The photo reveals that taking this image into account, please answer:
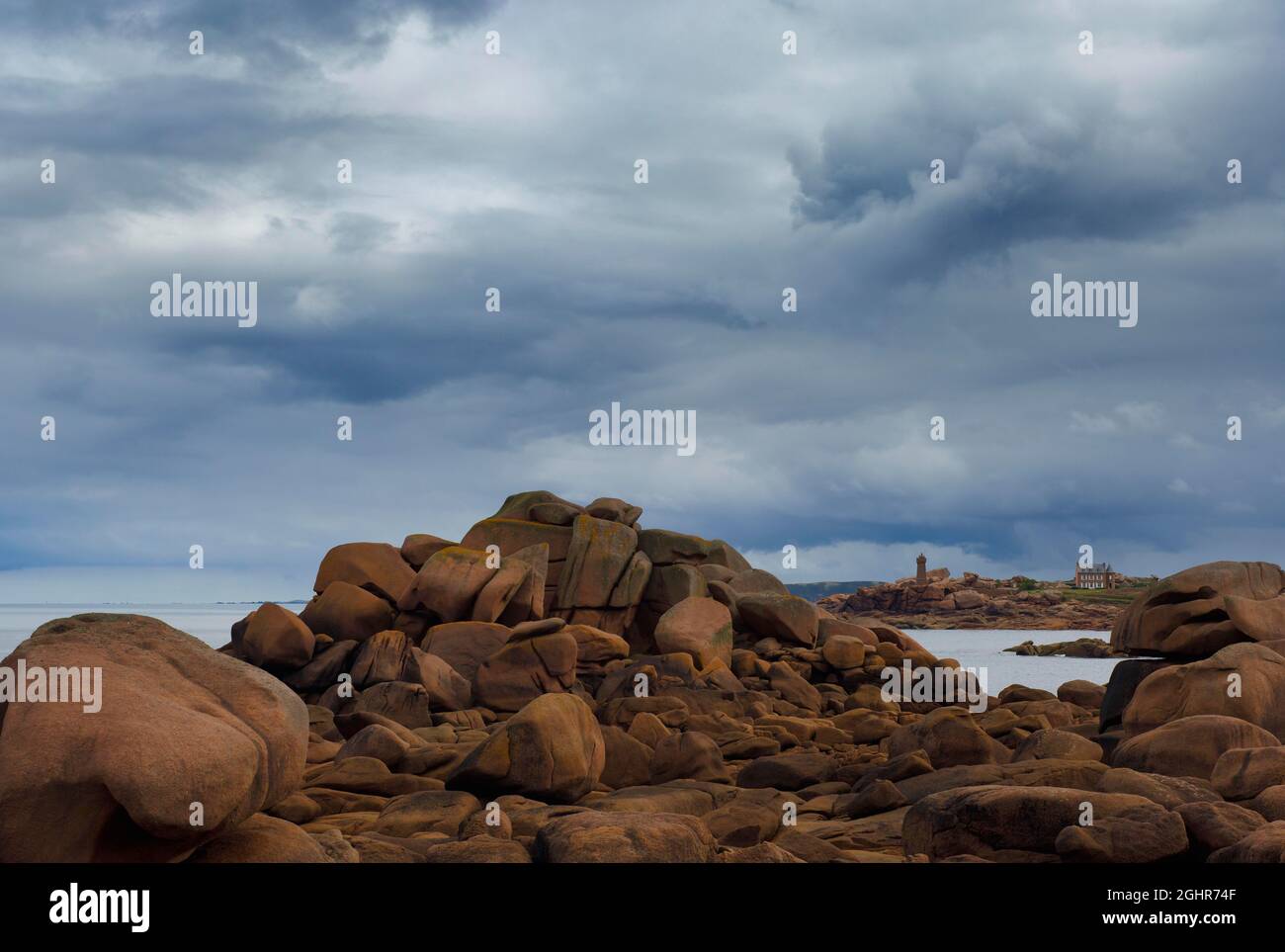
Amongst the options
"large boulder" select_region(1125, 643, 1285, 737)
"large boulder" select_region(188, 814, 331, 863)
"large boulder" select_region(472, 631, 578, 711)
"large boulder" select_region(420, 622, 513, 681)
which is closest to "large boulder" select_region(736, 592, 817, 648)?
"large boulder" select_region(420, 622, 513, 681)

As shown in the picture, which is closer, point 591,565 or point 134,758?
point 134,758

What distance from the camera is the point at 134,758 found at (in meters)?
9.01

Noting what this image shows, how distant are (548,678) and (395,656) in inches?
200

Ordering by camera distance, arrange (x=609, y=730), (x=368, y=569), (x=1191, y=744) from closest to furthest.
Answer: (x=1191, y=744) → (x=609, y=730) → (x=368, y=569)

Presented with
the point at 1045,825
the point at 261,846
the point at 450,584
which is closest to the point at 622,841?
Result: the point at 261,846

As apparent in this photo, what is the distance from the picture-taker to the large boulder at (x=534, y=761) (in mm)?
16750

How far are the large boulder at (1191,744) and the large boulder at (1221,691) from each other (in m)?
2.05

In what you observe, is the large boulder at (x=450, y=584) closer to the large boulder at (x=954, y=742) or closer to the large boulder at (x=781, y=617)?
the large boulder at (x=781, y=617)

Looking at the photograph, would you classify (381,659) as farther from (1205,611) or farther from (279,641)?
(1205,611)

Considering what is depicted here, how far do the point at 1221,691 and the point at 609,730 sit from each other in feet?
34.5

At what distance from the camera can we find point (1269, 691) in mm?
19406

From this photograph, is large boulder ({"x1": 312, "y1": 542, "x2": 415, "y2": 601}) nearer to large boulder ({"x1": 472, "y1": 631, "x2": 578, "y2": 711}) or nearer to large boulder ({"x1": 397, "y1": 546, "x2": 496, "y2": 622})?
large boulder ({"x1": 397, "y1": 546, "x2": 496, "y2": 622})
